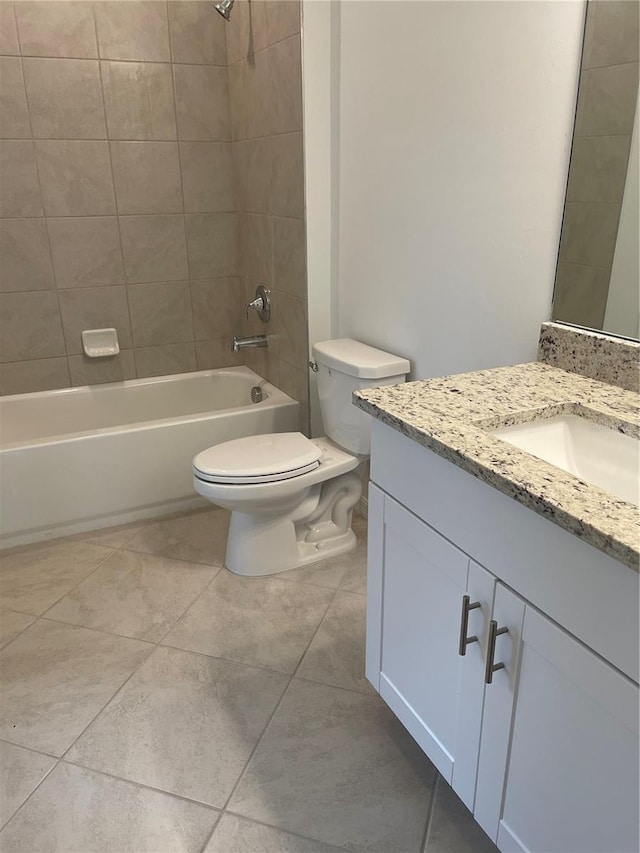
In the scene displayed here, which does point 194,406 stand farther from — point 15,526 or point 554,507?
point 554,507

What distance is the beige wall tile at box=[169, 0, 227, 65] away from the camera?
266 cm

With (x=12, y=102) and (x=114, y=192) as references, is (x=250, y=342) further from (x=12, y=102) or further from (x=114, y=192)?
(x=12, y=102)

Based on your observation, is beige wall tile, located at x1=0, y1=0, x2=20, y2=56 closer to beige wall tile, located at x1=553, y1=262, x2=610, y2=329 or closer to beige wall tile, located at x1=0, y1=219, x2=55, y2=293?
beige wall tile, located at x1=0, y1=219, x2=55, y2=293

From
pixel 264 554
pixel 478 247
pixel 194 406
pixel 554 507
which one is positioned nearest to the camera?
pixel 554 507

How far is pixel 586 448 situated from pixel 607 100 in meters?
0.72

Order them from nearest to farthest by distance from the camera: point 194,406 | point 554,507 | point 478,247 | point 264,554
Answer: point 554,507
point 478,247
point 264,554
point 194,406

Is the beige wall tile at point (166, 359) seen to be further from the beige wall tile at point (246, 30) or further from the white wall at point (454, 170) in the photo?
the beige wall tile at point (246, 30)

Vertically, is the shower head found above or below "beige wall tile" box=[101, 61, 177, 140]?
above

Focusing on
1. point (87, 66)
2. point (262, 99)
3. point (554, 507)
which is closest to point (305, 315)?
point (262, 99)

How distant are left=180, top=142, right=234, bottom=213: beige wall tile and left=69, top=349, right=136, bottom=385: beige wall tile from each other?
0.75 m

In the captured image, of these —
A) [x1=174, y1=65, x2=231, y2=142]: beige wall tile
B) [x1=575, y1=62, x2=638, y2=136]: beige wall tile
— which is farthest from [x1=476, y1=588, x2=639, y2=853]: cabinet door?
Result: [x1=174, y1=65, x2=231, y2=142]: beige wall tile

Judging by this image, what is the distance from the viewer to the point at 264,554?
2.22 metres

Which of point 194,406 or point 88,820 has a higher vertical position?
point 194,406

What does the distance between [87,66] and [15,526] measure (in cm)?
184
